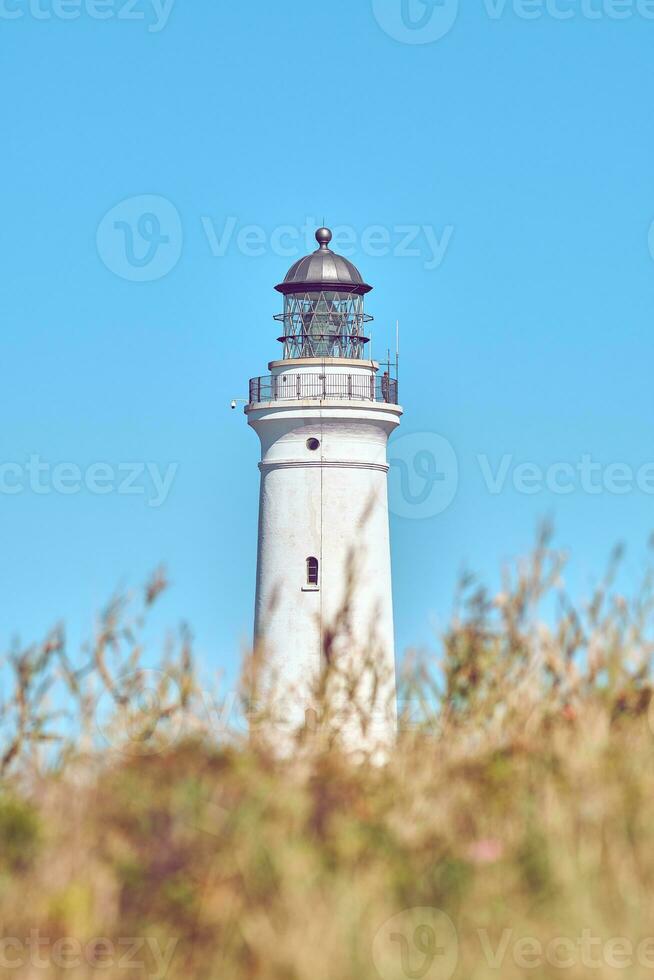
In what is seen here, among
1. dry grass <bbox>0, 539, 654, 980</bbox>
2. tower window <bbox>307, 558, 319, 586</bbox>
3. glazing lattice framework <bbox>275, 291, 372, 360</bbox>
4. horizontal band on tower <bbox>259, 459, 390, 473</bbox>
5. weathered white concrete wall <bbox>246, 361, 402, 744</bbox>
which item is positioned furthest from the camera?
glazing lattice framework <bbox>275, 291, 372, 360</bbox>

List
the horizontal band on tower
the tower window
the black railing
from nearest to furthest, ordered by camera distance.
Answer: the tower window → the horizontal band on tower → the black railing

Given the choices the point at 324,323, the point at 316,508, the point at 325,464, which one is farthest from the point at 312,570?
the point at 324,323

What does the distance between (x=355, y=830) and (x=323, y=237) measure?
26024 millimetres

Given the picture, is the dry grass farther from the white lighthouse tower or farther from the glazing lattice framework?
the glazing lattice framework

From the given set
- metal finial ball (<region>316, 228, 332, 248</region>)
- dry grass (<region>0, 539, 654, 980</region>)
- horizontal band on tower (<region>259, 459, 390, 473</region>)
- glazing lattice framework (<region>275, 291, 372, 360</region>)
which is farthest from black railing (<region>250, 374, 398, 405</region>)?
dry grass (<region>0, 539, 654, 980</region>)

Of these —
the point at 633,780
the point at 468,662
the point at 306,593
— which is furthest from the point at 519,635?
the point at 306,593

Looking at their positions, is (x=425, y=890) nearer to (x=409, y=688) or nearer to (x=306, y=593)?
(x=409, y=688)

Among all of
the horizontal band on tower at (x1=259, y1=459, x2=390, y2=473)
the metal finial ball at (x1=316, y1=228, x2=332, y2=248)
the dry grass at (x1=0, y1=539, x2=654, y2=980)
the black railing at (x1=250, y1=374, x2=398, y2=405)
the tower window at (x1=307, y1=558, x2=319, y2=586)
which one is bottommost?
the dry grass at (x1=0, y1=539, x2=654, y2=980)

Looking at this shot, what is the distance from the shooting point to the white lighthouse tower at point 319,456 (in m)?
27.2

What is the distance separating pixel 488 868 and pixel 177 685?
6.27 ft

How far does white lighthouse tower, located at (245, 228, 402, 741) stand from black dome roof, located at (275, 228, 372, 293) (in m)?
0.02

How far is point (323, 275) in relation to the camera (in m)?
29.5

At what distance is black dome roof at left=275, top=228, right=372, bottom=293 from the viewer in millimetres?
29438

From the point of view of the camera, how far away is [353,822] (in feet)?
17.3
